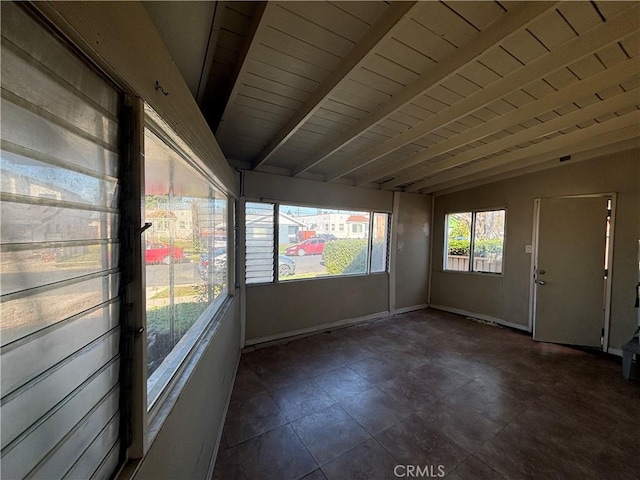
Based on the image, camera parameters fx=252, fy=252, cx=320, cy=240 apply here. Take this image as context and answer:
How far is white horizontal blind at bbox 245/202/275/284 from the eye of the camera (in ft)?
10.8

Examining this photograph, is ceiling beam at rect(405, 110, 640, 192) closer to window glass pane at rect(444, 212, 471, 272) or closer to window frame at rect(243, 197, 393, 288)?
window glass pane at rect(444, 212, 471, 272)

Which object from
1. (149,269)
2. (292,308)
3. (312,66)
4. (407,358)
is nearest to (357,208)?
(292,308)

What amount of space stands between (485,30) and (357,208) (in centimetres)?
295

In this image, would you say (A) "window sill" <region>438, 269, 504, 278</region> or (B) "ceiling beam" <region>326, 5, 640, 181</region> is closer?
(B) "ceiling beam" <region>326, 5, 640, 181</region>

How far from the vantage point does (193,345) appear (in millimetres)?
1405

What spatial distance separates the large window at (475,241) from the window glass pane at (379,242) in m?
1.35

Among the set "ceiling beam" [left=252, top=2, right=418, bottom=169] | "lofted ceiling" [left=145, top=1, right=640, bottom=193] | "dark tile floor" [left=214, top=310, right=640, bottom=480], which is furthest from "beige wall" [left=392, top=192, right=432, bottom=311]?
"ceiling beam" [left=252, top=2, right=418, bottom=169]

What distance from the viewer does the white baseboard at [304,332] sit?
11.0 feet

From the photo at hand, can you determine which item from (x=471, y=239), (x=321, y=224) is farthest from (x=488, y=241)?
(x=321, y=224)

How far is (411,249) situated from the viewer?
16.1 ft

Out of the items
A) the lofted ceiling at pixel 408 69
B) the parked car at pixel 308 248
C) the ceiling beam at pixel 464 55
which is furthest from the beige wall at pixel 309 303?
the ceiling beam at pixel 464 55

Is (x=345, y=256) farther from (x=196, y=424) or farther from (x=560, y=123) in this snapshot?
(x=196, y=424)

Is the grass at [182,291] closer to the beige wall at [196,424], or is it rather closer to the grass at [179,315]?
the grass at [179,315]

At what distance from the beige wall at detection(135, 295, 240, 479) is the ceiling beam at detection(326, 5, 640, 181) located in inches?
92.5
